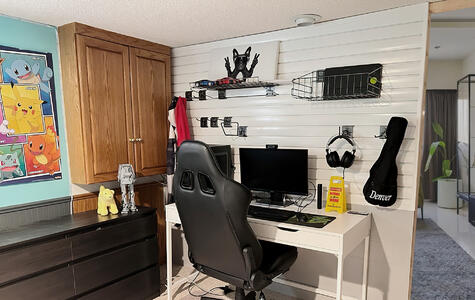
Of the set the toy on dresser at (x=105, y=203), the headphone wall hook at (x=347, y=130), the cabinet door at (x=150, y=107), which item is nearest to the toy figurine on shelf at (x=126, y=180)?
the toy on dresser at (x=105, y=203)

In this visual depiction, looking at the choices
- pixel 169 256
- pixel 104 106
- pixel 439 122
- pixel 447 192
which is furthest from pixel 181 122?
pixel 439 122

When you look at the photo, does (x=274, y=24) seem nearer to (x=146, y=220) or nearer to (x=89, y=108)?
(x=89, y=108)

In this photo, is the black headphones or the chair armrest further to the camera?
the black headphones

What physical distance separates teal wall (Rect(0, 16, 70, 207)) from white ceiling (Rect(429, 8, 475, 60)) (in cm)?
380

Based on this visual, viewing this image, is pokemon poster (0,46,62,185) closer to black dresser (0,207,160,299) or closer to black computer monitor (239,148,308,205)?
black dresser (0,207,160,299)

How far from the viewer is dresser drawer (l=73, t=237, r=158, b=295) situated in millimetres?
2303

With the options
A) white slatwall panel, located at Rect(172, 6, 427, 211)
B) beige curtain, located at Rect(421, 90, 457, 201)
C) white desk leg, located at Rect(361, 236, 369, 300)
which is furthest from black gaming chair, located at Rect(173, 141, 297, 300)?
beige curtain, located at Rect(421, 90, 457, 201)

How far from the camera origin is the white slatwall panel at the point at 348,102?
2.26 metres

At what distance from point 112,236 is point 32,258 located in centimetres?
55

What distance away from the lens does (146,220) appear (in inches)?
108

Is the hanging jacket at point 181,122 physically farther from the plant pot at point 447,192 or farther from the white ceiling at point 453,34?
the plant pot at point 447,192

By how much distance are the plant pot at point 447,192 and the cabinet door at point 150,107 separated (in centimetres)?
475

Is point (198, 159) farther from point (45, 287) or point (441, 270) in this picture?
point (441, 270)

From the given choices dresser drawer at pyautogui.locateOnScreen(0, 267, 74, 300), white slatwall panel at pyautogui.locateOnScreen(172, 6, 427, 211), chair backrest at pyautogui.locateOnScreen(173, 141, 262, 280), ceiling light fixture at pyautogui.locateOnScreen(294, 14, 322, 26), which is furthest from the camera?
ceiling light fixture at pyautogui.locateOnScreen(294, 14, 322, 26)
